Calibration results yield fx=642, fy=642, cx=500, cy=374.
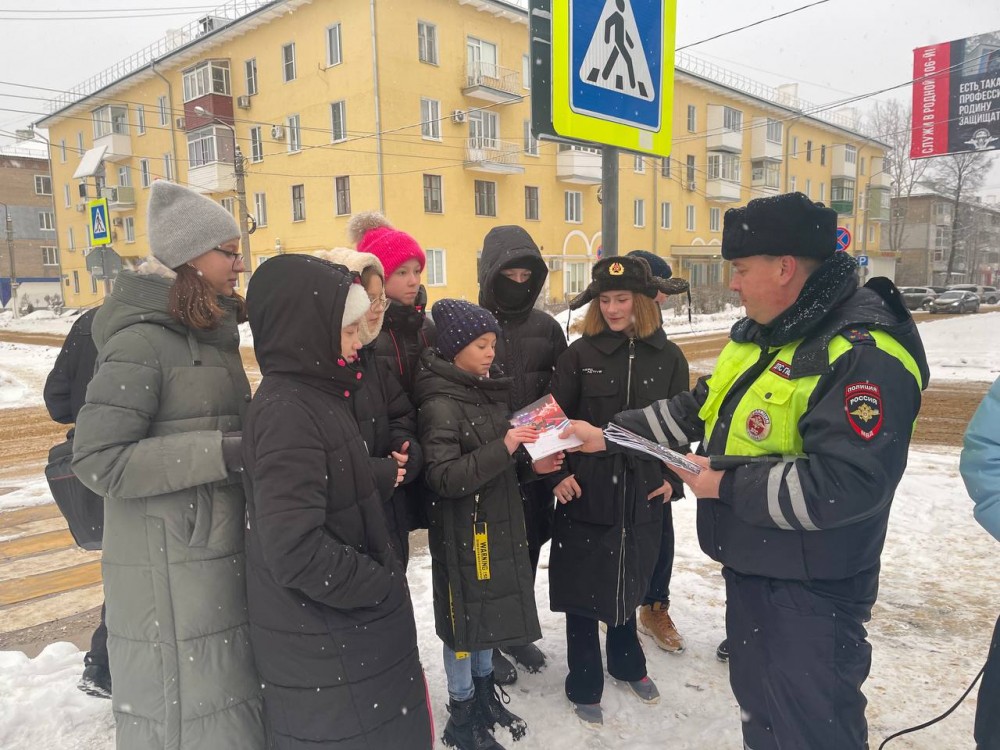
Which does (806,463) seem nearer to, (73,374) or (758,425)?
(758,425)

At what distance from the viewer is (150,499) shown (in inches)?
80.3

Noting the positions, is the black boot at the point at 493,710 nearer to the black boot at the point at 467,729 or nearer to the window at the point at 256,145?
the black boot at the point at 467,729

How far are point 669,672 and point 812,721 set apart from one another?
4.51ft

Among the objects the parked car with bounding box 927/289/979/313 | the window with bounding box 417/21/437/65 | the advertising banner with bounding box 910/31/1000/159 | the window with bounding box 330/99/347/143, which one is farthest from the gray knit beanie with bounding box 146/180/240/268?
the parked car with bounding box 927/289/979/313

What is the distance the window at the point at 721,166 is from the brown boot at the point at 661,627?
37124mm

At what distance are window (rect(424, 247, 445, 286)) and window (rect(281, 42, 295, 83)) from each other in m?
9.23

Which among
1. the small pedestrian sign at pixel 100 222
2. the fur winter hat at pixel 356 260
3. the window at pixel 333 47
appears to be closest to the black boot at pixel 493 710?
the fur winter hat at pixel 356 260

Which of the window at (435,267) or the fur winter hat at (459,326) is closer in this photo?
the fur winter hat at (459,326)

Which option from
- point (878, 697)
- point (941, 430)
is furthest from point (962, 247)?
point (878, 697)

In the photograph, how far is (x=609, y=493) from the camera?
2.96m

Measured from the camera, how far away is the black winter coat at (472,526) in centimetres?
258

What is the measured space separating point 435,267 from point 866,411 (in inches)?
922

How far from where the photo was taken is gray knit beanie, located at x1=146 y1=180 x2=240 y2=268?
217cm

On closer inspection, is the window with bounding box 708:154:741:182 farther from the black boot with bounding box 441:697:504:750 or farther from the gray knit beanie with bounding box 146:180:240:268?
the gray knit beanie with bounding box 146:180:240:268
